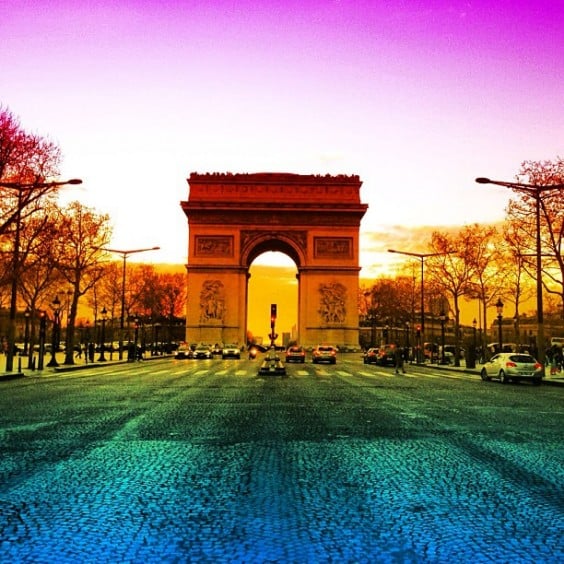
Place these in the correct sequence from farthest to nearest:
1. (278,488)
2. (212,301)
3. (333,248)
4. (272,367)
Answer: (333,248) < (212,301) < (272,367) < (278,488)

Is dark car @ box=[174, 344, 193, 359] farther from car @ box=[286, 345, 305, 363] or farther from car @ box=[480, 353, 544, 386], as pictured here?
car @ box=[480, 353, 544, 386]

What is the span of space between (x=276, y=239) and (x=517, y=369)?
4992 cm

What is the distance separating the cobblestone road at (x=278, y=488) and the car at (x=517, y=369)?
16177 millimetres

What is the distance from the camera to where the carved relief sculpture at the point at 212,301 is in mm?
73438

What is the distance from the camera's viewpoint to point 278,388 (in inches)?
802

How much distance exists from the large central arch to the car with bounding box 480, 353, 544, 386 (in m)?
44.4

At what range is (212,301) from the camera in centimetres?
7344

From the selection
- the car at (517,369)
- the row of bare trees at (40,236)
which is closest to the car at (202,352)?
the row of bare trees at (40,236)

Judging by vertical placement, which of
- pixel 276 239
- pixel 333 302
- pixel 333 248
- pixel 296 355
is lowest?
pixel 296 355

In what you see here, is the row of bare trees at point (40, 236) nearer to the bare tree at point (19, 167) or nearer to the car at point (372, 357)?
the bare tree at point (19, 167)

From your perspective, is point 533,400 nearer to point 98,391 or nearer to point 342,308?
point 98,391

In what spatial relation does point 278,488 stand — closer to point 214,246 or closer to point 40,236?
point 40,236

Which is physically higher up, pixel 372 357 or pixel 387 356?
pixel 387 356

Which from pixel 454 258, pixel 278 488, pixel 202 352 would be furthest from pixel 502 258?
pixel 278 488
